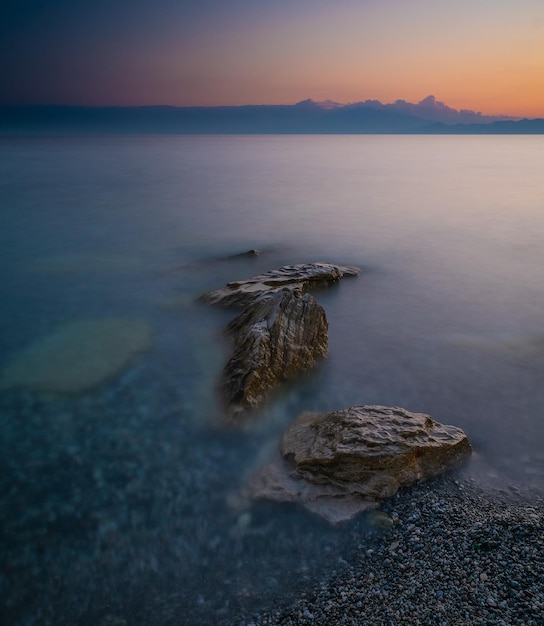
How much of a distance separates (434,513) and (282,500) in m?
1.59

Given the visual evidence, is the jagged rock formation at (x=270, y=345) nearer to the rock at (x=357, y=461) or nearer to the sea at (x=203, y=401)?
the sea at (x=203, y=401)

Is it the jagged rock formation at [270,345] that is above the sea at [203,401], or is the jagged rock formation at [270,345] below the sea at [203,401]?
above

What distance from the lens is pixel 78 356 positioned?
8.77 metres

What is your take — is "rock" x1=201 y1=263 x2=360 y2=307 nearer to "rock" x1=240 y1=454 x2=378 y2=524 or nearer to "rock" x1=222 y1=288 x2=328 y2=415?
"rock" x1=222 y1=288 x2=328 y2=415

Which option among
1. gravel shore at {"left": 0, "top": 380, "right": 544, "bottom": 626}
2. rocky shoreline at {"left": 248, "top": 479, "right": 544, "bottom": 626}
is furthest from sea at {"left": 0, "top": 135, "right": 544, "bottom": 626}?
rocky shoreline at {"left": 248, "top": 479, "right": 544, "bottom": 626}

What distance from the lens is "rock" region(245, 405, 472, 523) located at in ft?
17.3

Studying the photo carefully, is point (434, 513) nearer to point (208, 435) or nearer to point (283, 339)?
point (208, 435)

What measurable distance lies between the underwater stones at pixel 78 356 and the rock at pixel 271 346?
206cm

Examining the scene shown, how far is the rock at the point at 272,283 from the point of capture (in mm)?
10492

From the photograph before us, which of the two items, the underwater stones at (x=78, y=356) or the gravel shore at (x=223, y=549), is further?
the underwater stones at (x=78, y=356)

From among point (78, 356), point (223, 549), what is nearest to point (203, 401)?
point (223, 549)

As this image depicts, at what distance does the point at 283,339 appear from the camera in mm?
7797

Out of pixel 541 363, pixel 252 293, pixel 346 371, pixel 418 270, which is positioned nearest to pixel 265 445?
pixel 346 371

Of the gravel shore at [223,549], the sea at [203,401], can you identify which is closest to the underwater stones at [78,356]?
the sea at [203,401]
